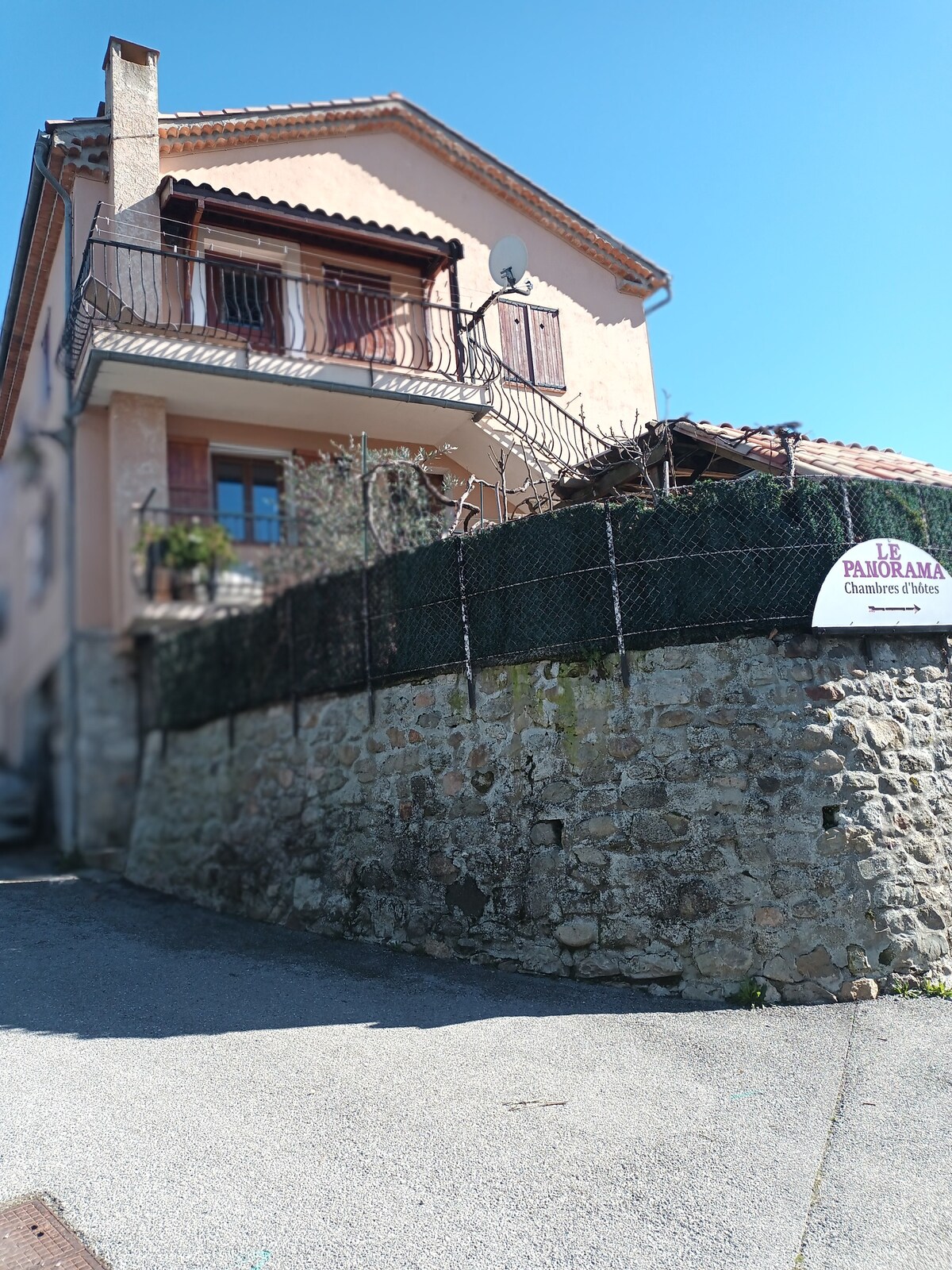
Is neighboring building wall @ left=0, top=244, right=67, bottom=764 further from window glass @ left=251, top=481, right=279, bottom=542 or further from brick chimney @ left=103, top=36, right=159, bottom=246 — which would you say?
window glass @ left=251, top=481, right=279, bottom=542

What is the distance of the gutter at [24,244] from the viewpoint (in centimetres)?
1209

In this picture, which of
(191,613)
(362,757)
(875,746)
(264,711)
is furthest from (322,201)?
(875,746)

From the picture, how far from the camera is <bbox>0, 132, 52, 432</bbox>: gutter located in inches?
476

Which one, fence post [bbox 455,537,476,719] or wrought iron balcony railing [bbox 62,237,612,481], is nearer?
fence post [bbox 455,537,476,719]

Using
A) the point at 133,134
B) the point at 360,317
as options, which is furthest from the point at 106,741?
the point at 133,134

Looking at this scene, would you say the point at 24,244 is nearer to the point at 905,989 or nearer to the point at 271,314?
the point at 271,314

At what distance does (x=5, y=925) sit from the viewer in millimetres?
8469

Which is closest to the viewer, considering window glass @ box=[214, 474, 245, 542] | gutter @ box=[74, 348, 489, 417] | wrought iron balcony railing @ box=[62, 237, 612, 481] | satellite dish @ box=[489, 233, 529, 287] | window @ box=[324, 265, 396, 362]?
gutter @ box=[74, 348, 489, 417]

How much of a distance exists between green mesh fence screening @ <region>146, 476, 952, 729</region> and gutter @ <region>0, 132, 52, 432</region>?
7503 mm

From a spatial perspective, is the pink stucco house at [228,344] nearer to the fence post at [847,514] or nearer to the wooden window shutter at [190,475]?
the wooden window shutter at [190,475]

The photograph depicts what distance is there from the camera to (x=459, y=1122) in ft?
16.0

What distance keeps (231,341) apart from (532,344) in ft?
13.7

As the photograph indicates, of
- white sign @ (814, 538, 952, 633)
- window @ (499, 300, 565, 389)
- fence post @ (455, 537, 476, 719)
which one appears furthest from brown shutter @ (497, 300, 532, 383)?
white sign @ (814, 538, 952, 633)

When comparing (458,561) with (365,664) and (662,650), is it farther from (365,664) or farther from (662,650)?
(662,650)
